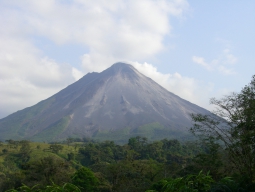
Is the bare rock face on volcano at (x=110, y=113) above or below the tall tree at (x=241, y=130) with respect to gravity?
above

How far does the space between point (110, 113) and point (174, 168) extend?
118 meters

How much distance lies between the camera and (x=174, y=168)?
27.9 metres

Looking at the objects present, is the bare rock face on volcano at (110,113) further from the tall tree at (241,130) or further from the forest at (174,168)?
the tall tree at (241,130)

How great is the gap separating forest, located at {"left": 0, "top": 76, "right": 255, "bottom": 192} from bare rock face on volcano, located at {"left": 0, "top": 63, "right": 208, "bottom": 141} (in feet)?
217

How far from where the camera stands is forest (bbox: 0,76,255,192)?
8711mm

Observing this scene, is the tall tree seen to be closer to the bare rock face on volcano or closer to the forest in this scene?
the forest

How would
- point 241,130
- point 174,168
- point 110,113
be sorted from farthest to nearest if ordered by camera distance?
point 110,113 < point 174,168 < point 241,130

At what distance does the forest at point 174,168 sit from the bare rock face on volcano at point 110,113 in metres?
66.0

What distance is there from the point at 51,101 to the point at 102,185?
6322 inches

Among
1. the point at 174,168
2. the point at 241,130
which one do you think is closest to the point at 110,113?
the point at 174,168

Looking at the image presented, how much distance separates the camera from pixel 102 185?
21.9 m

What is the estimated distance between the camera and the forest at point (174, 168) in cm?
871

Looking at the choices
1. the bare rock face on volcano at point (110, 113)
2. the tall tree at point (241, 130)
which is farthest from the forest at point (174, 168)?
the bare rock face on volcano at point (110, 113)

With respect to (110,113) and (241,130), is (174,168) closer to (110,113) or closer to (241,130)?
(241,130)
